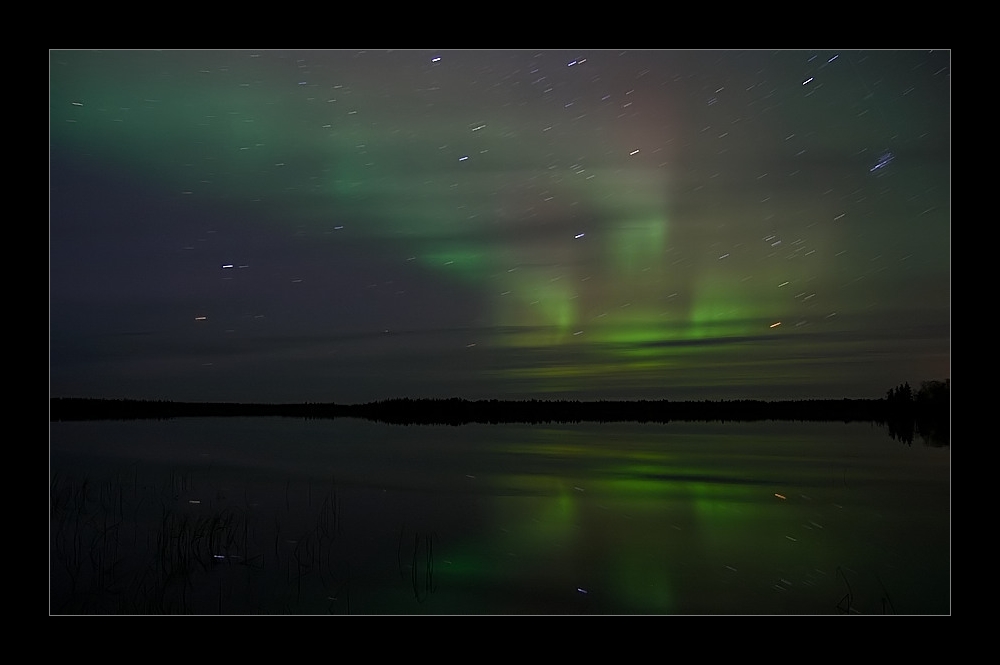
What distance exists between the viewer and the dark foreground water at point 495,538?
6.30 metres

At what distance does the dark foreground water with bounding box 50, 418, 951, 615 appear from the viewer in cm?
630

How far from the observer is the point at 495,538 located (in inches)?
335

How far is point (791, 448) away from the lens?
20.0 m
